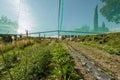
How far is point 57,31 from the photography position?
16375 millimetres

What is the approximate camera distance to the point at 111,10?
57.5ft

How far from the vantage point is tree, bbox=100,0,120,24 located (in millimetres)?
16328

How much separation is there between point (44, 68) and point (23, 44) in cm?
895

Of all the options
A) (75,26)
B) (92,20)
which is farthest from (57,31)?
(92,20)

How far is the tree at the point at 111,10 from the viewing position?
16.3 meters

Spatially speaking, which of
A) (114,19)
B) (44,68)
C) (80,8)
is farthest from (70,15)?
(44,68)

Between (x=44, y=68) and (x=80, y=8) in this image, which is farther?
(x=80, y=8)

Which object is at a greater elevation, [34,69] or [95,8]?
[95,8]

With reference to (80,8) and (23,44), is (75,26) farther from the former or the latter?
(23,44)

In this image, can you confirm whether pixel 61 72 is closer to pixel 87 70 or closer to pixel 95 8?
pixel 87 70

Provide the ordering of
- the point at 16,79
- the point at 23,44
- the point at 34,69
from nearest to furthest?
the point at 16,79 → the point at 34,69 → the point at 23,44

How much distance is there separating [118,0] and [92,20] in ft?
7.54

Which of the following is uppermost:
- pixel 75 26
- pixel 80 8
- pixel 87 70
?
pixel 80 8

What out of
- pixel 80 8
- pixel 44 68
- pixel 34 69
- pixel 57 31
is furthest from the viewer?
pixel 80 8
